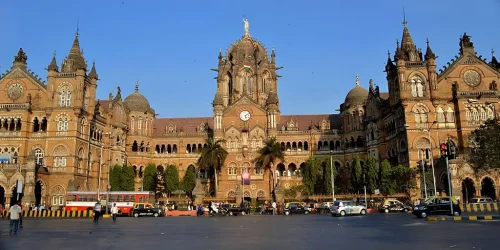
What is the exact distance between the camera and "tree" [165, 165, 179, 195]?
2739 inches

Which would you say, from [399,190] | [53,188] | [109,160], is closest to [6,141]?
[53,188]

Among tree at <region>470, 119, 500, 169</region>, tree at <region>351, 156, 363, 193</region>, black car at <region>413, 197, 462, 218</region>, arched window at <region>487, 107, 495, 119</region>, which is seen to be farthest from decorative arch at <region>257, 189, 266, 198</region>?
black car at <region>413, 197, 462, 218</region>

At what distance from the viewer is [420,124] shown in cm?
5878

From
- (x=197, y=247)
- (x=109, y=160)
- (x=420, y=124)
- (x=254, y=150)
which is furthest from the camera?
(x=254, y=150)

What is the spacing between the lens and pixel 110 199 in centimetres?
5425

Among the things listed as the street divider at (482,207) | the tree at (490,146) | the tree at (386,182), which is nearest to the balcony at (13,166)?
the tree at (386,182)

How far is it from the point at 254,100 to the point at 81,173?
3419 cm

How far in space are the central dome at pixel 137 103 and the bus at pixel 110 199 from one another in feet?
88.6

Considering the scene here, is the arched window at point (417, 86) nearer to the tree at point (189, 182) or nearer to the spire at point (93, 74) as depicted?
the tree at point (189, 182)

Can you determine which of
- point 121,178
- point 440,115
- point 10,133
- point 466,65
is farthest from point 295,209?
point 10,133

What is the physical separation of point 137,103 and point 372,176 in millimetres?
45060

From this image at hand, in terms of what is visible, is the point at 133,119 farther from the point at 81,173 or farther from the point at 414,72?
the point at 414,72

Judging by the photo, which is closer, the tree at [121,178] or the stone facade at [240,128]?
the stone facade at [240,128]

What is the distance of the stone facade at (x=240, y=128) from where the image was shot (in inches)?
2304
